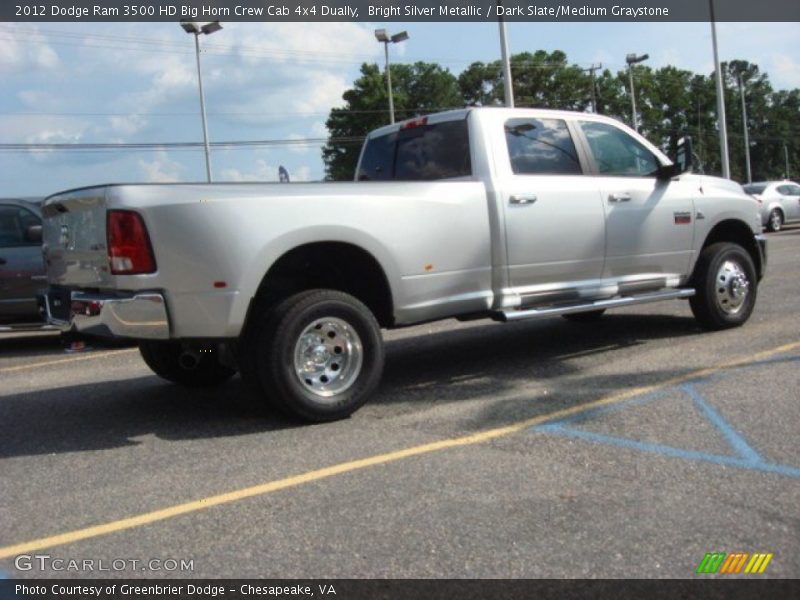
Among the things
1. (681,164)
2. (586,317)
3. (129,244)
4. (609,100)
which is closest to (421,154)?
(681,164)

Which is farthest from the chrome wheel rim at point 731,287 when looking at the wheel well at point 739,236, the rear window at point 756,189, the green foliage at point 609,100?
the green foliage at point 609,100

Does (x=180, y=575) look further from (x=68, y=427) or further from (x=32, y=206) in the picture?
(x=32, y=206)

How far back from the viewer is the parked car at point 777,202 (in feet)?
80.3

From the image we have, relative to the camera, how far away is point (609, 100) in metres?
82.6

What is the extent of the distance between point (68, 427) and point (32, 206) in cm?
493

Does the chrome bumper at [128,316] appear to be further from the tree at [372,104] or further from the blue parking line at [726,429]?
the tree at [372,104]

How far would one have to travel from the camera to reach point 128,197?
466 cm

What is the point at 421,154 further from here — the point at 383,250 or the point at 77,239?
the point at 77,239

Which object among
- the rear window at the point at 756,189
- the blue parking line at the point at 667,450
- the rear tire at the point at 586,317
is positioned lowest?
the blue parking line at the point at 667,450

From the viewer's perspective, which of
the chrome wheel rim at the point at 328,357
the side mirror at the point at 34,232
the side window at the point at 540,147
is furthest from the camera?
the side mirror at the point at 34,232

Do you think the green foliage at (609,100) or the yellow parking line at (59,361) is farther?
the green foliage at (609,100)

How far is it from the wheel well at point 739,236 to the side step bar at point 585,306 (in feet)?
2.77

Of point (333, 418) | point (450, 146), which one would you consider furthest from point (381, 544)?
point (450, 146)

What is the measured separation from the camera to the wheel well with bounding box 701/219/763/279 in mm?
7898
